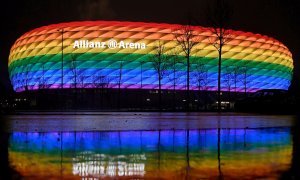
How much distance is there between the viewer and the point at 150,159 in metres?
7.08

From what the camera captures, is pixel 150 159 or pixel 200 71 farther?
pixel 200 71

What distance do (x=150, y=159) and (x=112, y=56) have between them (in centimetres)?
7567

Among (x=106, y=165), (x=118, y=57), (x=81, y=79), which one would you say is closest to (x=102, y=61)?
(x=118, y=57)

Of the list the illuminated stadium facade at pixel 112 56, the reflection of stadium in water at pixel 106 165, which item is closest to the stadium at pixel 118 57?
the illuminated stadium facade at pixel 112 56

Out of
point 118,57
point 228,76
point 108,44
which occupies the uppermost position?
point 108,44

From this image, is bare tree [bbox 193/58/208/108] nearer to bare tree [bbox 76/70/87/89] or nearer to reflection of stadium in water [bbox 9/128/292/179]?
bare tree [bbox 76/70/87/89]

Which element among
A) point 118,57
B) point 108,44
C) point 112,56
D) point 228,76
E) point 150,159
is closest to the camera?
point 150,159

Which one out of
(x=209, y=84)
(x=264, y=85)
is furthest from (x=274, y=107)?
(x=264, y=85)

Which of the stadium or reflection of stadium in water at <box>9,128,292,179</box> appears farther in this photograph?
the stadium

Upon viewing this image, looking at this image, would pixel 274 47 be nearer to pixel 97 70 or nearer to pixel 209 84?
pixel 209 84

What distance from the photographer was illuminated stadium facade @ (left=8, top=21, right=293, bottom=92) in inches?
3216

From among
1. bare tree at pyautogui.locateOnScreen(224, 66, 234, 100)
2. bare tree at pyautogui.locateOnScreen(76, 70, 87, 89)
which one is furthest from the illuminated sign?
bare tree at pyautogui.locateOnScreen(224, 66, 234, 100)

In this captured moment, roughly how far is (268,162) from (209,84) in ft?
275

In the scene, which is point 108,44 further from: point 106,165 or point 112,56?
point 106,165
